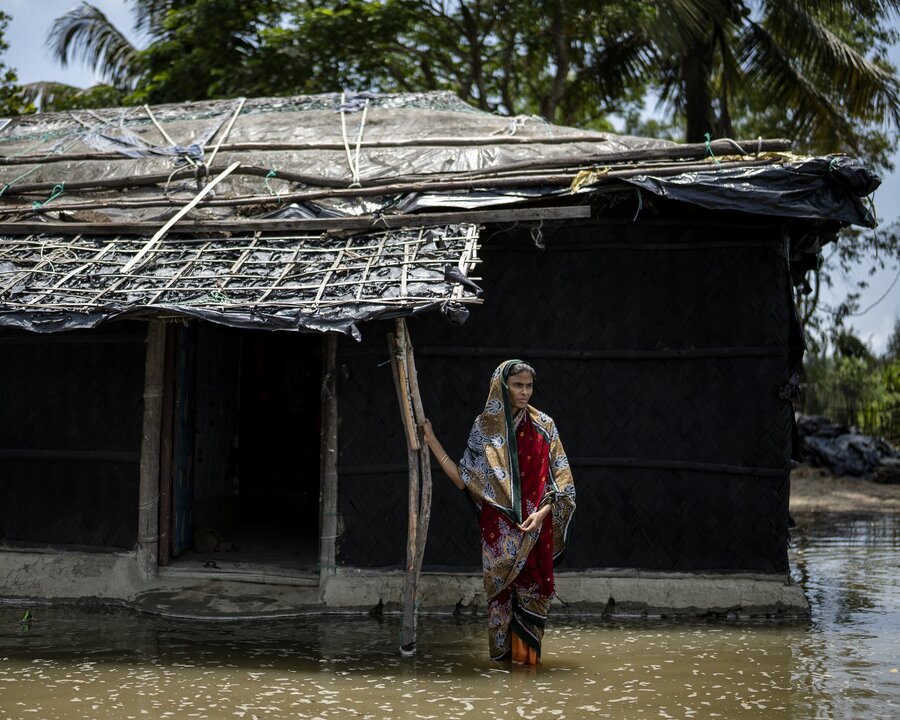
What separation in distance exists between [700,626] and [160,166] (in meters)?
4.96

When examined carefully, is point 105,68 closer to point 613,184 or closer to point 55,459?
point 55,459

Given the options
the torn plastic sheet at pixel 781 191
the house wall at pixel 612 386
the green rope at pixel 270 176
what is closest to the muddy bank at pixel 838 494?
the house wall at pixel 612 386

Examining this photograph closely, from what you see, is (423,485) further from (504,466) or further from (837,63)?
(837,63)

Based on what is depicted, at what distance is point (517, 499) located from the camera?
5.13 metres

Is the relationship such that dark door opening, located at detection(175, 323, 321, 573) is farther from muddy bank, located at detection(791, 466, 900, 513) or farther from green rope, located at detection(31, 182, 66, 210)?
muddy bank, located at detection(791, 466, 900, 513)

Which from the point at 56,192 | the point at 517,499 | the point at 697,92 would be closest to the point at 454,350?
the point at 517,499

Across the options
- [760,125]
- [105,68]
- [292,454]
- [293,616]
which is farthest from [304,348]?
[760,125]

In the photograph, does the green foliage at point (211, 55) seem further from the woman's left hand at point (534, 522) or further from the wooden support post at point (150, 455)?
the woman's left hand at point (534, 522)

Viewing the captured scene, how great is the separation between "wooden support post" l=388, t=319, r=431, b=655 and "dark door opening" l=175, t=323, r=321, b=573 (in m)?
2.56

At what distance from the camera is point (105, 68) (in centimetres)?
1811

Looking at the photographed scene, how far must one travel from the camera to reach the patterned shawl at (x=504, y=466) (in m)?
5.13

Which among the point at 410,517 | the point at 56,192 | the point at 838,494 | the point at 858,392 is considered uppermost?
the point at 56,192

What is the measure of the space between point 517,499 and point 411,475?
1.97ft

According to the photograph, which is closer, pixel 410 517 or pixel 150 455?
pixel 410 517
